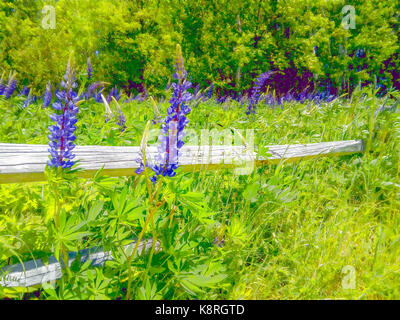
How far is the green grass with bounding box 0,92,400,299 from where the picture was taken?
1.29m

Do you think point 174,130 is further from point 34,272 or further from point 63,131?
point 34,272

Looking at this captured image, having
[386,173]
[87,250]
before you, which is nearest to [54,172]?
[87,250]

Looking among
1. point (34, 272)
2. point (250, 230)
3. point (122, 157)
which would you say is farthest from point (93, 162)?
point (250, 230)

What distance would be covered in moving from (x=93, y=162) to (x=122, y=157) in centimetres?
20

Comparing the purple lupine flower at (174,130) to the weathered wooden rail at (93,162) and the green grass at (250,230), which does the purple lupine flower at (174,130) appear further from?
the weathered wooden rail at (93,162)

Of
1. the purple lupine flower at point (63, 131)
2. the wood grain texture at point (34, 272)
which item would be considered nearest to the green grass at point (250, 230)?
the wood grain texture at point (34, 272)

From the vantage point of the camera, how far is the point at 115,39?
1258cm

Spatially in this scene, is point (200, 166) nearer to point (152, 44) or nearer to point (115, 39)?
point (152, 44)

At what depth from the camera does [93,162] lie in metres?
1.64

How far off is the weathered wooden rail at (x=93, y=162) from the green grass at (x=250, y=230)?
9 cm

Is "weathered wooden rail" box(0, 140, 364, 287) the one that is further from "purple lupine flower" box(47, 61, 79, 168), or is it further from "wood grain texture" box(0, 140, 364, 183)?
"purple lupine flower" box(47, 61, 79, 168)

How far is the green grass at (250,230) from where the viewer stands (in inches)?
50.8

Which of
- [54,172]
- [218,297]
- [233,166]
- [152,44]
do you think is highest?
[152,44]

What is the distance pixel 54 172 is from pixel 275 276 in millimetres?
1302
